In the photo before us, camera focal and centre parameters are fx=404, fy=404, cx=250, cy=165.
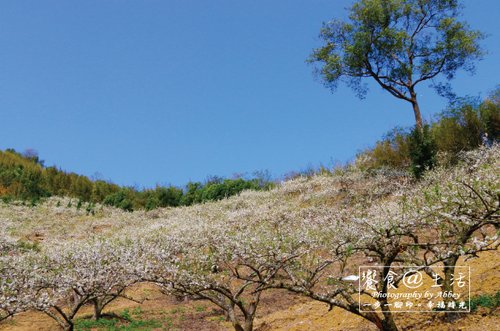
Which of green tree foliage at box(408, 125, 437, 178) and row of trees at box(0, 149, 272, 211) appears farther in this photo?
row of trees at box(0, 149, 272, 211)

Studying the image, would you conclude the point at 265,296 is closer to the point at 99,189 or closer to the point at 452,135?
the point at 452,135

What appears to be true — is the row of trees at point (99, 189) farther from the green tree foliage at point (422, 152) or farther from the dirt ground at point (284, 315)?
the dirt ground at point (284, 315)

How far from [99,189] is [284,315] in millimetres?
29899

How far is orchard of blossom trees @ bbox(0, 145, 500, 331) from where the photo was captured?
7270 millimetres

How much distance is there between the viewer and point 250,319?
31.4ft

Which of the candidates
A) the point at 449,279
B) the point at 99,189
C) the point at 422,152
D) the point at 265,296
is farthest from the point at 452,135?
the point at 99,189

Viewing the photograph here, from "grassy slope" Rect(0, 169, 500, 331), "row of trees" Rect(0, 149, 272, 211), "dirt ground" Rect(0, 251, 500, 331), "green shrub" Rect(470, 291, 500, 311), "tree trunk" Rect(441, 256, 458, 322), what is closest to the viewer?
"tree trunk" Rect(441, 256, 458, 322)

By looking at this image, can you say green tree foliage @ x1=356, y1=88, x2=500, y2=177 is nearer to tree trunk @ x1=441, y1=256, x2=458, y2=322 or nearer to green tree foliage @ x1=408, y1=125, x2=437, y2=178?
green tree foliage @ x1=408, y1=125, x2=437, y2=178

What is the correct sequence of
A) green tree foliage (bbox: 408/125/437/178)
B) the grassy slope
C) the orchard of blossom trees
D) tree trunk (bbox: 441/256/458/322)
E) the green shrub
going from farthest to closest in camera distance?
green tree foliage (bbox: 408/125/437/178), the grassy slope, the green shrub, tree trunk (bbox: 441/256/458/322), the orchard of blossom trees

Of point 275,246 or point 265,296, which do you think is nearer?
point 275,246

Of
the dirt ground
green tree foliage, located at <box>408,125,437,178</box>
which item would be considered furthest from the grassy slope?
green tree foliage, located at <box>408,125,437,178</box>

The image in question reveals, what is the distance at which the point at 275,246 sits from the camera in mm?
9352

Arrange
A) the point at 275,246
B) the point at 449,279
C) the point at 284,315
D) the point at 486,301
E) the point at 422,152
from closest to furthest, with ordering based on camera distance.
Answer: the point at 449,279
the point at 486,301
the point at 275,246
the point at 284,315
the point at 422,152

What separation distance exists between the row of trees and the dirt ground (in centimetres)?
1518
